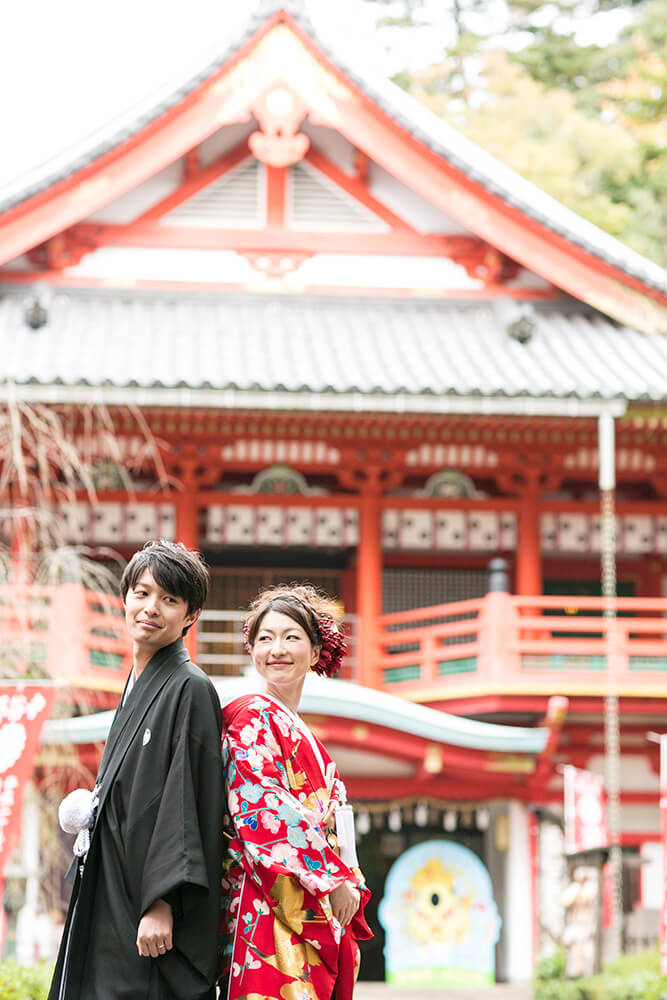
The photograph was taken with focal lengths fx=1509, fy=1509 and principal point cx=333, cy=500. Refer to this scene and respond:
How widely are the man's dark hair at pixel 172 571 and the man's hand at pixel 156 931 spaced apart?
77 cm

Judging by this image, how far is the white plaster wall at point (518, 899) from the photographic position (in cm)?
1156

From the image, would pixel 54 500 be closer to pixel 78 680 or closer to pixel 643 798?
pixel 78 680

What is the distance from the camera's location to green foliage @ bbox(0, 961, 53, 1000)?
6.76 m

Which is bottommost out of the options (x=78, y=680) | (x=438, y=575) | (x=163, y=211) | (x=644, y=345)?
(x=78, y=680)

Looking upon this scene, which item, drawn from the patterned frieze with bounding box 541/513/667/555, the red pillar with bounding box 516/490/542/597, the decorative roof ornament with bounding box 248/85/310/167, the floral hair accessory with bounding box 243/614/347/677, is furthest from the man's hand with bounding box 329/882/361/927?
the decorative roof ornament with bounding box 248/85/310/167

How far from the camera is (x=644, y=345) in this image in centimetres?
1295

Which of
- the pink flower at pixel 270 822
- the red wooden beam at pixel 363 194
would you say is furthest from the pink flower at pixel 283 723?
the red wooden beam at pixel 363 194

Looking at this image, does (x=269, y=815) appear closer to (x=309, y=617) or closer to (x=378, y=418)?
(x=309, y=617)

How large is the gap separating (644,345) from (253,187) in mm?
3693

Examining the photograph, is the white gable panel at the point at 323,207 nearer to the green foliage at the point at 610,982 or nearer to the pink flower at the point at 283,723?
the green foliage at the point at 610,982

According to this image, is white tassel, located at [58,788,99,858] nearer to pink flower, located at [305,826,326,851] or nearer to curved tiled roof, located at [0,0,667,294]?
pink flower, located at [305,826,326,851]

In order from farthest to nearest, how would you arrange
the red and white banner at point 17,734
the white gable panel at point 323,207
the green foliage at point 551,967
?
the white gable panel at point 323,207, the green foliage at point 551,967, the red and white banner at point 17,734

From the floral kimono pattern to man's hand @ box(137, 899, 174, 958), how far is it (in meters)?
0.22

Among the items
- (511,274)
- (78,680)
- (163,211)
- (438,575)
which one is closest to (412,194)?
(511,274)
